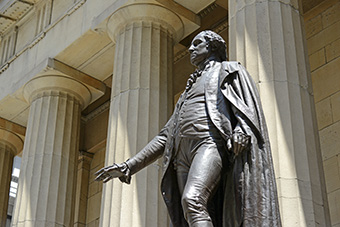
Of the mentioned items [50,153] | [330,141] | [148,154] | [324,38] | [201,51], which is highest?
[324,38]

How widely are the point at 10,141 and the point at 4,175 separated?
3.87 ft

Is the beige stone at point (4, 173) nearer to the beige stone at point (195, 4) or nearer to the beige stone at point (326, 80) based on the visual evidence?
the beige stone at point (195, 4)

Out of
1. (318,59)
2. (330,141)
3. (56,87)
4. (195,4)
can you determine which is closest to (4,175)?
(56,87)

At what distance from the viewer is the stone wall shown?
1539 centimetres

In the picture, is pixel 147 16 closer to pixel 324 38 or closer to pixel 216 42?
pixel 324 38

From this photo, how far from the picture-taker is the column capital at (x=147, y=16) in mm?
15914

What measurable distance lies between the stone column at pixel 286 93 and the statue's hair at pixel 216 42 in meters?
1.60

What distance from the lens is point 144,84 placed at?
15.0 m

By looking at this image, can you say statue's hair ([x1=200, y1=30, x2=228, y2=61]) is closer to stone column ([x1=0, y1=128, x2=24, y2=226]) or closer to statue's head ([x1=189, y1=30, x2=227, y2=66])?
statue's head ([x1=189, y1=30, x2=227, y2=66])

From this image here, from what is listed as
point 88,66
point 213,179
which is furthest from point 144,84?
point 213,179

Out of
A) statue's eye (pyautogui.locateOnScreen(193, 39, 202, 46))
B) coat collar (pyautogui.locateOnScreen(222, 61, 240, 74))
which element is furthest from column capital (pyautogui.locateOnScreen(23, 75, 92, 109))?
coat collar (pyautogui.locateOnScreen(222, 61, 240, 74))

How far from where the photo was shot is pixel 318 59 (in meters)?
17.2

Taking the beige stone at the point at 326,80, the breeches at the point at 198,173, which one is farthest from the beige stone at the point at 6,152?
the breeches at the point at 198,173

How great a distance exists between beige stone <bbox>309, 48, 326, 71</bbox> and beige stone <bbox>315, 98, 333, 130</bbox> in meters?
1.13
